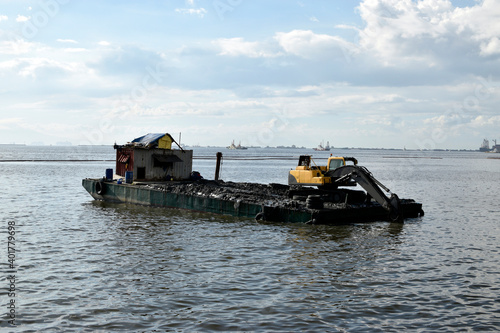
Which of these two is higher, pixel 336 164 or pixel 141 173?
pixel 336 164

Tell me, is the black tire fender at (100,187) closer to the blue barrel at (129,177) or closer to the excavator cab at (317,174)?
the blue barrel at (129,177)

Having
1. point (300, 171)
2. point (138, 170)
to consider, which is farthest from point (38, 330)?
point (138, 170)

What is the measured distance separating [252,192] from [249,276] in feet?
56.5

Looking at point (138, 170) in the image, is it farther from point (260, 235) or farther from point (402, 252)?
point (402, 252)

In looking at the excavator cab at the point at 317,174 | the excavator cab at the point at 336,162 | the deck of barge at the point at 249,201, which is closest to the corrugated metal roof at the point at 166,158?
the deck of barge at the point at 249,201

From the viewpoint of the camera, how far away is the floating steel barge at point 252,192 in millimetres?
27297

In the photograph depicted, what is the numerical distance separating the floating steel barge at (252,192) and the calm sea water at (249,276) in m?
1.13

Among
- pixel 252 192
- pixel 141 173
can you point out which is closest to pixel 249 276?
pixel 252 192

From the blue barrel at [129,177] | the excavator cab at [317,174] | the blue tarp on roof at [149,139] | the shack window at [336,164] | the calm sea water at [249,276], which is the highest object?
the blue tarp on roof at [149,139]

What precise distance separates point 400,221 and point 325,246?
9576mm

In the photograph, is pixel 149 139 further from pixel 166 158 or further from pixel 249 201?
pixel 249 201

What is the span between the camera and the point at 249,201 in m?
29.2

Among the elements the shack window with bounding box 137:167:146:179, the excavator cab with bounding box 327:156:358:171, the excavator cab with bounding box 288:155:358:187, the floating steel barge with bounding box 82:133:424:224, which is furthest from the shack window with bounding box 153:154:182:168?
the excavator cab with bounding box 327:156:358:171

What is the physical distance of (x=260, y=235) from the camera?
23.2 metres
